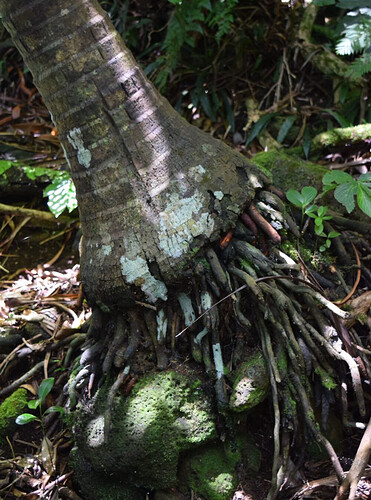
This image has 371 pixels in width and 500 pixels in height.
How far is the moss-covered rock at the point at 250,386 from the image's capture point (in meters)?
2.45

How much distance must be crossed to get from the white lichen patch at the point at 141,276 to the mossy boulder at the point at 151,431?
1.53 ft

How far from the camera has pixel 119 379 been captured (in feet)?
8.54

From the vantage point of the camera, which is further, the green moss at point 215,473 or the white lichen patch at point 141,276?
the white lichen patch at point 141,276

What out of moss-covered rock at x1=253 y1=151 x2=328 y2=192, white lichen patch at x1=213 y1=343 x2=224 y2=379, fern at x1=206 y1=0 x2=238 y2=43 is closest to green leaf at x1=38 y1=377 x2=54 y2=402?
white lichen patch at x1=213 y1=343 x2=224 y2=379

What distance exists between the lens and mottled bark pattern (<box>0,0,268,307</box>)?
2.51 meters

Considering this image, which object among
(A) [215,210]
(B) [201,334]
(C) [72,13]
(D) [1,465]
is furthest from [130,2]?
(D) [1,465]

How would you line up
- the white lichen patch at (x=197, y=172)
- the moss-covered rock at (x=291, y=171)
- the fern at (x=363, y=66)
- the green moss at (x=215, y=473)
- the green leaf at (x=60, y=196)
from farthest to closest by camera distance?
the green leaf at (x=60, y=196) < the fern at (x=363, y=66) < the moss-covered rock at (x=291, y=171) < the white lichen patch at (x=197, y=172) < the green moss at (x=215, y=473)

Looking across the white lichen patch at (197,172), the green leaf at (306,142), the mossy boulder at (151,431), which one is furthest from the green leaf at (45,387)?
the green leaf at (306,142)

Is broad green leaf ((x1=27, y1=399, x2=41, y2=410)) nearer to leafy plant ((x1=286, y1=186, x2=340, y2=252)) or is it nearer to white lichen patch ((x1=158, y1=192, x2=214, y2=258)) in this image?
white lichen patch ((x1=158, y1=192, x2=214, y2=258))

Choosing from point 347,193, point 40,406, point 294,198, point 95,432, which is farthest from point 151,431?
point 347,193

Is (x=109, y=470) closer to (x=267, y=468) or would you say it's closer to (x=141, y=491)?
(x=141, y=491)

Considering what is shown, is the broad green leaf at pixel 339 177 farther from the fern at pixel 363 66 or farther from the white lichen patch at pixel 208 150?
the fern at pixel 363 66

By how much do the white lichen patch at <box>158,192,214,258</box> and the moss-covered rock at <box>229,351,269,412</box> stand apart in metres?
0.73

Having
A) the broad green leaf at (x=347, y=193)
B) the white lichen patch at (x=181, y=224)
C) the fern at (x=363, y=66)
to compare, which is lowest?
the broad green leaf at (x=347, y=193)
